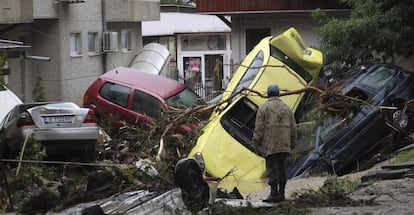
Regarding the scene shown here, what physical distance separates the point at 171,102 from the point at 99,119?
1.73m

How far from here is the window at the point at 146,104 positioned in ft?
62.1

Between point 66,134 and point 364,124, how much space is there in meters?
5.57

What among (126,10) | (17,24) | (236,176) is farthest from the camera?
(126,10)

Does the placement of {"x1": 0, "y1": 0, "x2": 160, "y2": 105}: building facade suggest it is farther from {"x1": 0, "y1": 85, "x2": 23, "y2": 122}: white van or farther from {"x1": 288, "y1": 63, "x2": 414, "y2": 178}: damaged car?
{"x1": 288, "y1": 63, "x2": 414, "y2": 178}: damaged car

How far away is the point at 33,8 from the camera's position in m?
23.6

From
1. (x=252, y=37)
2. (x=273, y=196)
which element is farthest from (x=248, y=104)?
(x=252, y=37)

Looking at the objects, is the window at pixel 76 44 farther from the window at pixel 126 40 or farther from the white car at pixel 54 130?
the white car at pixel 54 130

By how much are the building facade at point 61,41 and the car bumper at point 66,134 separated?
8.99m

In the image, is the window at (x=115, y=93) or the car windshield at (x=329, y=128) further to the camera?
the window at (x=115, y=93)

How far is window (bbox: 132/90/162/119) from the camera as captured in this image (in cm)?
1894

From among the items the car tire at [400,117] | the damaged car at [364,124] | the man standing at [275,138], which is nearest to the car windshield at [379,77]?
the damaged car at [364,124]

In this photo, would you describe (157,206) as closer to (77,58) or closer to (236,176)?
(236,176)

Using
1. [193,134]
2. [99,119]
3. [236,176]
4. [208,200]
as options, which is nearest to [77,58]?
[99,119]

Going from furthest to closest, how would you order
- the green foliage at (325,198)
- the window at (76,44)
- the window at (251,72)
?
the window at (76,44) → the window at (251,72) → the green foliage at (325,198)
